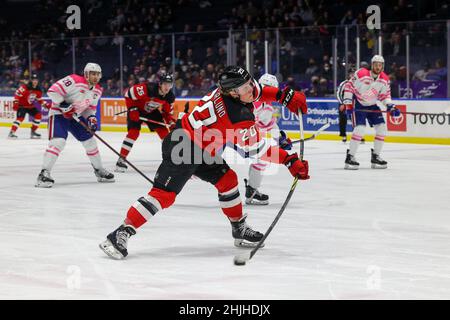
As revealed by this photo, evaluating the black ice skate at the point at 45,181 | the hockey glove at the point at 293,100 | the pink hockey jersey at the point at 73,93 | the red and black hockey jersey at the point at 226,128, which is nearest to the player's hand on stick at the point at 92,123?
the pink hockey jersey at the point at 73,93

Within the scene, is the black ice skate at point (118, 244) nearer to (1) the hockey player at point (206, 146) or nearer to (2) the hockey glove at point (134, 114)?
(1) the hockey player at point (206, 146)

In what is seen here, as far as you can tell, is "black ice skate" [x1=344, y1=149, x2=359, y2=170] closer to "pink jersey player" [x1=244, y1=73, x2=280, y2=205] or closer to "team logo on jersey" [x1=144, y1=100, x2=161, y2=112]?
"team logo on jersey" [x1=144, y1=100, x2=161, y2=112]

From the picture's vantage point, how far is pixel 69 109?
365 inches

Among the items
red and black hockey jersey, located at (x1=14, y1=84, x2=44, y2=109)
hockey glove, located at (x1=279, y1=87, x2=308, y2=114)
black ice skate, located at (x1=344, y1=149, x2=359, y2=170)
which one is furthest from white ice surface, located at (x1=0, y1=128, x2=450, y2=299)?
red and black hockey jersey, located at (x1=14, y1=84, x2=44, y2=109)

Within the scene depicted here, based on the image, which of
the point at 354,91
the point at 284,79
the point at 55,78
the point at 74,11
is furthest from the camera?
the point at 74,11

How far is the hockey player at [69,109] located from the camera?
9.27m

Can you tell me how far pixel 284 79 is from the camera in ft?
52.2

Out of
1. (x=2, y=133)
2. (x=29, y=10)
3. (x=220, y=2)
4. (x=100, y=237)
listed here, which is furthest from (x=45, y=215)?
(x=29, y=10)

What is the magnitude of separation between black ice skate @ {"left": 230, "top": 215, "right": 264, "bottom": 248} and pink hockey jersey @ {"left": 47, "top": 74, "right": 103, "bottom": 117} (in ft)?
13.1

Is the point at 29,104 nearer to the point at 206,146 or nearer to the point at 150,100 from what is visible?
the point at 150,100

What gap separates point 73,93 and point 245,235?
13.4 ft

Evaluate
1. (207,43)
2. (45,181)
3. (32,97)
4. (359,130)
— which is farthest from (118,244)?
(207,43)
